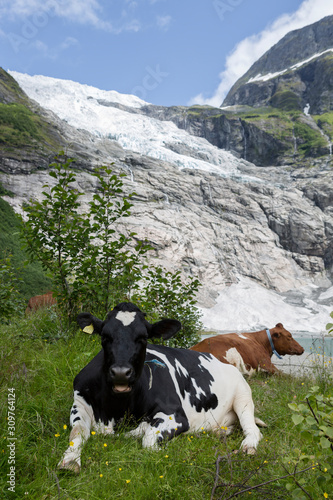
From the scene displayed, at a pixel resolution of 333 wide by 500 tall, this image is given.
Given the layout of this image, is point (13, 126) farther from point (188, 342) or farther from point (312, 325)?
point (188, 342)

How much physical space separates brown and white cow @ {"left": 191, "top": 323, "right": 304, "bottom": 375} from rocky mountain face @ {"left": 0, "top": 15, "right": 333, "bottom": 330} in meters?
39.1

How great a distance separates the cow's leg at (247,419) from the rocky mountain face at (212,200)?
142 ft

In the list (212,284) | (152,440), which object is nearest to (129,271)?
(152,440)

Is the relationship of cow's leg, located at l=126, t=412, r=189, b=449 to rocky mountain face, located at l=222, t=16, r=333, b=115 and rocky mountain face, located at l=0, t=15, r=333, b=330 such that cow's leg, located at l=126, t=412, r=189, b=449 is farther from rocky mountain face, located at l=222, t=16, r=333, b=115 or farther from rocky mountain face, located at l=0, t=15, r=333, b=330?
rocky mountain face, located at l=222, t=16, r=333, b=115

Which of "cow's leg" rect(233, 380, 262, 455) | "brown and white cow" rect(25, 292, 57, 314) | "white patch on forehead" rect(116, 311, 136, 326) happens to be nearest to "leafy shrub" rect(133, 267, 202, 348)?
"brown and white cow" rect(25, 292, 57, 314)

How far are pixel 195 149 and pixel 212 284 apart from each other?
58261 mm

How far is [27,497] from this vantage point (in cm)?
179

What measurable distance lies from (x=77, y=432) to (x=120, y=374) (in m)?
0.57

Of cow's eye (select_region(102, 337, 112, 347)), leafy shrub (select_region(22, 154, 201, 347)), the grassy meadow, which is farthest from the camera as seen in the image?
leafy shrub (select_region(22, 154, 201, 347))

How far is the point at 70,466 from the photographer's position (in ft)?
6.83

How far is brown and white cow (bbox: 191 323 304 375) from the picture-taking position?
605cm

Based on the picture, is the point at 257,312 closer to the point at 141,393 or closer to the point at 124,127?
the point at 141,393

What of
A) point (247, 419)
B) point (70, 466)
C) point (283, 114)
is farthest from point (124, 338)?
point (283, 114)

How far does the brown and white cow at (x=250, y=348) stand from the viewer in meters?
6.05
